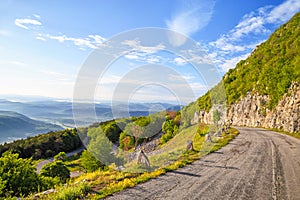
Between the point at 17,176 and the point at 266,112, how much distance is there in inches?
2092

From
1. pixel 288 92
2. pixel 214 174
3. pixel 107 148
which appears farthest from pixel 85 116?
pixel 288 92

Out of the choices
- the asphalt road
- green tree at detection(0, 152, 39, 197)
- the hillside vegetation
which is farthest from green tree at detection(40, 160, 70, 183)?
the hillside vegetation

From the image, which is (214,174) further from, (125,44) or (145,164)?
(125,44)

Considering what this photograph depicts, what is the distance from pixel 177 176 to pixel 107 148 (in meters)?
32.4

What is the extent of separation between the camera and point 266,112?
53.3 meters

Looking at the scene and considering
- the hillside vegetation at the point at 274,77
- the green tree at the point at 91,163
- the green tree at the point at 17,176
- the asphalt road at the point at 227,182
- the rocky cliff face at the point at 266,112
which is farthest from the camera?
the hillside vegetation at the point at 274,77

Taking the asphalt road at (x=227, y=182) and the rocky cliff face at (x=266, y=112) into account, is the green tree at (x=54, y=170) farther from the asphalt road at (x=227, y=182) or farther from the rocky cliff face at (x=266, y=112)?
the rocky cliff face at (x=266, y=112)

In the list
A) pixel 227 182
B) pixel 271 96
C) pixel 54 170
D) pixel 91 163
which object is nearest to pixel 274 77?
pixel 271 96

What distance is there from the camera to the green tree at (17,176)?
593 inches

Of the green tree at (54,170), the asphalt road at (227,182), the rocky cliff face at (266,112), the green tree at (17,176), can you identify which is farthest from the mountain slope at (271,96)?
the green tree at (54,170)

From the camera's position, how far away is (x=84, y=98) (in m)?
15.5

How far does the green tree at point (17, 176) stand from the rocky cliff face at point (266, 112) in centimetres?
3876

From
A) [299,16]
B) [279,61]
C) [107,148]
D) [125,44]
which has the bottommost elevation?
[107,148]

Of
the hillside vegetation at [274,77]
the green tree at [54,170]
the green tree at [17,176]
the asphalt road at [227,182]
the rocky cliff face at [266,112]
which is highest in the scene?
the hillside vegetation at [274,77]
